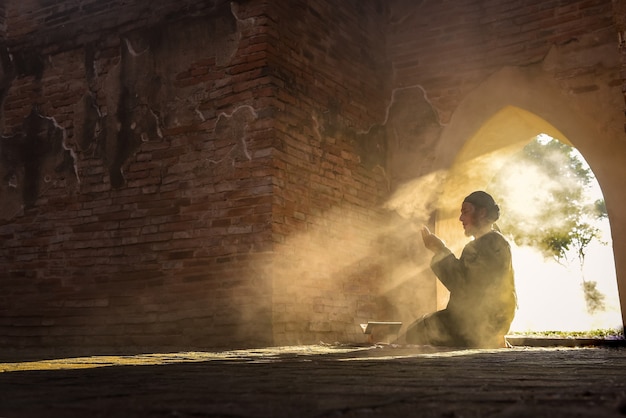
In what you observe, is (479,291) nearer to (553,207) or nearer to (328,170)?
(328,170)

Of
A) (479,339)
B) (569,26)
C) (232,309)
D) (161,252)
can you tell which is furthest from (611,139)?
(161,252)

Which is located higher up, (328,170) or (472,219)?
(328,170)

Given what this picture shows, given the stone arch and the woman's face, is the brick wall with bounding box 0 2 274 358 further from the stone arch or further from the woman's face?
the stone arch

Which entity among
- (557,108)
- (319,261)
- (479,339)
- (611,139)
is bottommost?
(479,339)

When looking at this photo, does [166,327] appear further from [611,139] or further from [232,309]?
[611,139]

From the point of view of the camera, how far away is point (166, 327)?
6.04 metres

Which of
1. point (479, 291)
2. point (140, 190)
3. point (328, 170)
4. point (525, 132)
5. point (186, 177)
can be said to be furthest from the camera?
point (525, 132)

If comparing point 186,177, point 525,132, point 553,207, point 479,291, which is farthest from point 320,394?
point 553,207

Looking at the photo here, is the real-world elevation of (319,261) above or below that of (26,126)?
below

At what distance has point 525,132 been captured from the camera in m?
7.80

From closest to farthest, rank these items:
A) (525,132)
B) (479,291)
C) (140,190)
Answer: (479,291) → (140,190) → (525,132)

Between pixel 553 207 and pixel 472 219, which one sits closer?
pixel 472 219

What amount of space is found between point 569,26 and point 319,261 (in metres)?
3.87

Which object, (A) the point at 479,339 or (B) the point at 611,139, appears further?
(B) the point at 611,139
